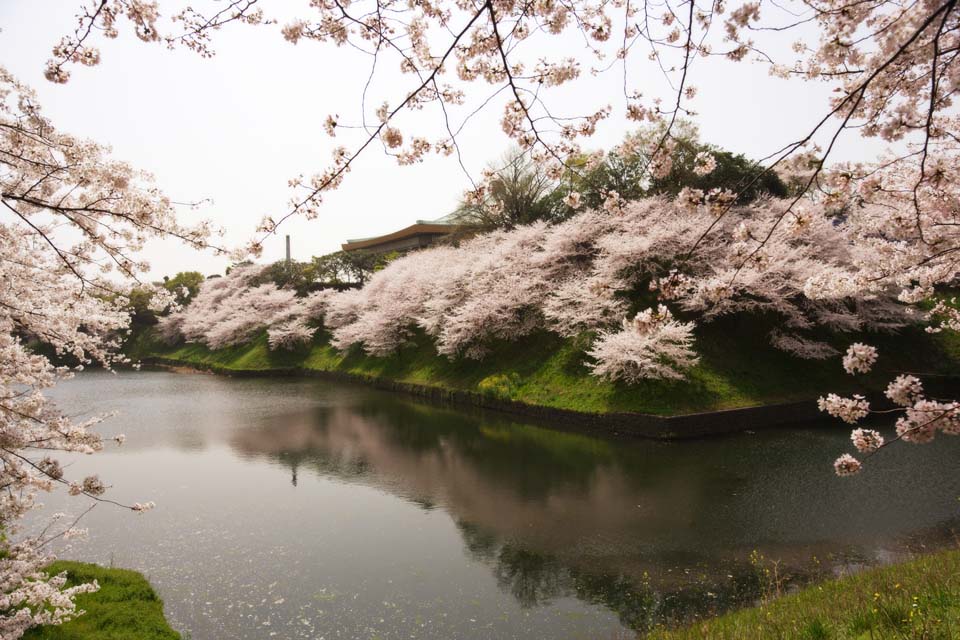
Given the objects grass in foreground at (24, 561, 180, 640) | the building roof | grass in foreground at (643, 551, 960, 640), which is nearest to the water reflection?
grass in foreground at (643, 551, 960, 640)

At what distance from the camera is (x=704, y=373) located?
47.8 feet

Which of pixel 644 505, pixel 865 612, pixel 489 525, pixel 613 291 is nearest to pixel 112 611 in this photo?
pixel 489 525

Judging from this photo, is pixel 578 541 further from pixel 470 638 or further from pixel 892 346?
pixel 892 346

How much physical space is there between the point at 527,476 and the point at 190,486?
6648 mm

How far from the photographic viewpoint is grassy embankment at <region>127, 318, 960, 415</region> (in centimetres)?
1380

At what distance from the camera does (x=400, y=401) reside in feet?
64.0

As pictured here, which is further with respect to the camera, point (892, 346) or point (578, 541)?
point (892, 346)

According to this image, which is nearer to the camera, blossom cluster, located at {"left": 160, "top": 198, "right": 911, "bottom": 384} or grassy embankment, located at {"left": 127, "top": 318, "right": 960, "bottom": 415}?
grassy embankment, located at {"left": 127, "top": 318, "right": 960, "bottom": 415}

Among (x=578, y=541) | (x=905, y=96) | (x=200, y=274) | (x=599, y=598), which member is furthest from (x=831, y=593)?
(x=200, y=274)

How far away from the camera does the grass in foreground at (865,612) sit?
3299 millimetres

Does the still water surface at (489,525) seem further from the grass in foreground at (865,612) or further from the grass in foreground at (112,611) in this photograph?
the grass in foreground at (865,612)

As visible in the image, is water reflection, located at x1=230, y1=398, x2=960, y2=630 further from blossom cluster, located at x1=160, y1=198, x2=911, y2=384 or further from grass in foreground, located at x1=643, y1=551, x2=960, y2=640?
blossom cluster, located at x1=160, y1=198, x2=911, y2=384

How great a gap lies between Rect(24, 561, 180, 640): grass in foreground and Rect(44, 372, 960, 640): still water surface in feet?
2.09

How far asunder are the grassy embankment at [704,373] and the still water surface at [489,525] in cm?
A: 156
